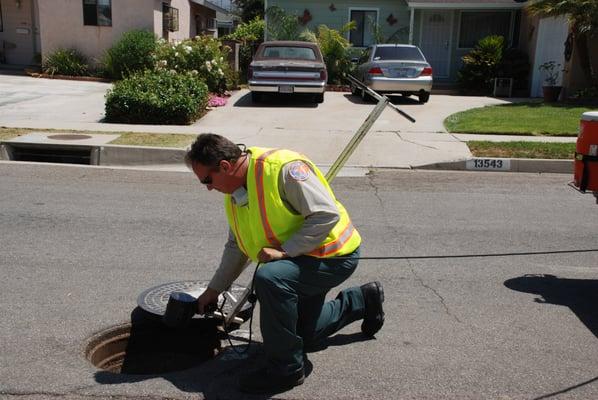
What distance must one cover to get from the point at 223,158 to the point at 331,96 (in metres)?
16.3

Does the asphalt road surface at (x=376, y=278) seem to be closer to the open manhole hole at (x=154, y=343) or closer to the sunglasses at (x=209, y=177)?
the open manhole hole at (x=154, y=343)

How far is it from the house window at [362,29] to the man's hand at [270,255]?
875 inches

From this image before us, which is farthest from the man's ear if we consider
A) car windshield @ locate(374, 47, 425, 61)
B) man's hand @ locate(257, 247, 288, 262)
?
car windshield @ locate(374, 47, 425, 61)

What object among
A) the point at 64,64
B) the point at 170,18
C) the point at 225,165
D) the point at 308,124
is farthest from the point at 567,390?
the point at 170,18

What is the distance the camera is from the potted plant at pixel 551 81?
18.3m

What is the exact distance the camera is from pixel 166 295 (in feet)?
14.4

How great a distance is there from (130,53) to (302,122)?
9123mm

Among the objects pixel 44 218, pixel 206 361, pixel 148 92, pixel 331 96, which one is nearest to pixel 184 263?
pixel 206 361

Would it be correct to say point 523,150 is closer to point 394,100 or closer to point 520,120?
point 520,120

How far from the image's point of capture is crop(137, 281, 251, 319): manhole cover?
162 inches

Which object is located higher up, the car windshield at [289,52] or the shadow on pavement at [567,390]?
the car windshield at [289,52]

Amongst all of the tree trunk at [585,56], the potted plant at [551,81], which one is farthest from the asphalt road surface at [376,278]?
the tree trunk at [585,56]

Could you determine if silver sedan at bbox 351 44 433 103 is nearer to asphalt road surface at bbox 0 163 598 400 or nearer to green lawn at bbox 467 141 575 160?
green lawn at bbox 467 141 575 160

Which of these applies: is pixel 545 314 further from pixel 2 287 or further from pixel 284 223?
pixel 2 287
